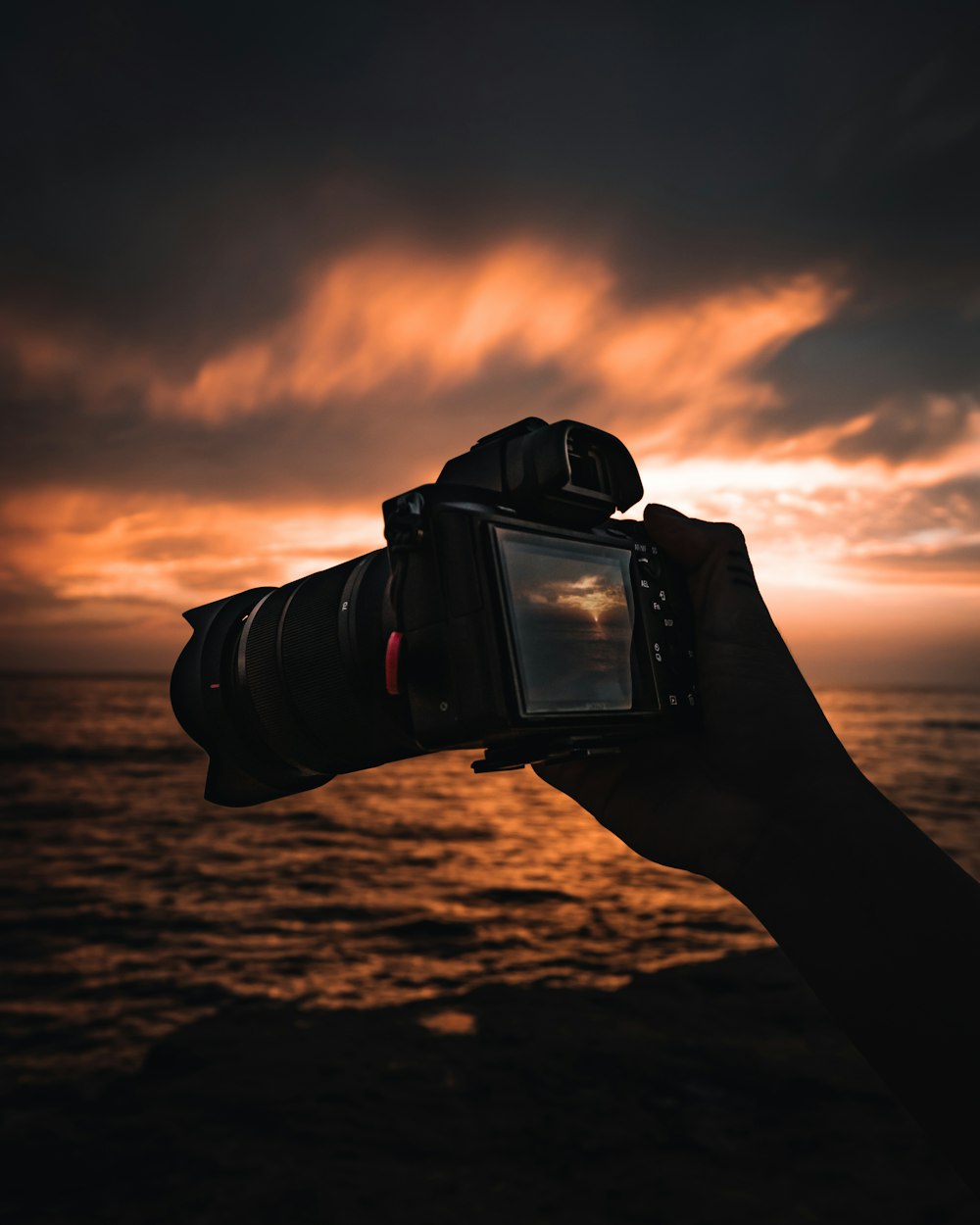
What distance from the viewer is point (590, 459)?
88.7 inches

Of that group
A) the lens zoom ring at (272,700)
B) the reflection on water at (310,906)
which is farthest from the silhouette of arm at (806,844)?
the reflection on water at (310,906)

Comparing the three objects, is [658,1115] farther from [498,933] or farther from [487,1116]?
[498,933]

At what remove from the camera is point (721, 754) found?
7.00 ft

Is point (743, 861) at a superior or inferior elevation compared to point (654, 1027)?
superior

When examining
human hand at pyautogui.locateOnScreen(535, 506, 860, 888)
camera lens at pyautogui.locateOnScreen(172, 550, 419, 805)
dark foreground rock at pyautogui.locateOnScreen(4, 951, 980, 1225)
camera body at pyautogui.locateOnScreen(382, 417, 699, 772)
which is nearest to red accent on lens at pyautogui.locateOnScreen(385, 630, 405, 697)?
camera body at pyautogui.locateOnScreen(382, 417, 699, 772)

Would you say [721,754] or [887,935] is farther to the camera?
[721,754]

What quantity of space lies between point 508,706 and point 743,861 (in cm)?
61

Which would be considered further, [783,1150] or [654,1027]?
[654,1027]

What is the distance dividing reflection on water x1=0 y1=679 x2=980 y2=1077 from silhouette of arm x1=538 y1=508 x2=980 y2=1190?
17.9ft

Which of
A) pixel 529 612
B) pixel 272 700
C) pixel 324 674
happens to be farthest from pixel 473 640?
pixel 272 700

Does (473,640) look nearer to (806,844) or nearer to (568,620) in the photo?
(568,620)

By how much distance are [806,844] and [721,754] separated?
1.52 ft

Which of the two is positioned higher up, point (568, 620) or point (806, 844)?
point (568, 620)

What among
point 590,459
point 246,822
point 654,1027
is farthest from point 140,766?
point 590,459
